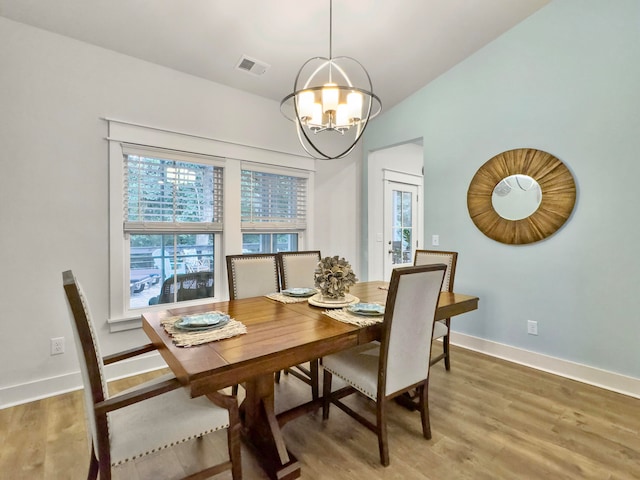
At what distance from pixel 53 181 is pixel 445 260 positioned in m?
3.12

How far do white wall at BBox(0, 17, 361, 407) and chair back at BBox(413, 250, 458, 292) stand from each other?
2568 millimetres

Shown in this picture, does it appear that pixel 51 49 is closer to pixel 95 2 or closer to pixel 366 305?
pixel 95 2

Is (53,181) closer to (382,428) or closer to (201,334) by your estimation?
(201,334)

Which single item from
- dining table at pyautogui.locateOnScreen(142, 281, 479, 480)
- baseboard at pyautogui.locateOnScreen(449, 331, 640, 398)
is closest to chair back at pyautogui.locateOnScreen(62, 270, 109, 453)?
dining table at pyautogui.locateOnScreen(142, 281, 479, 480)

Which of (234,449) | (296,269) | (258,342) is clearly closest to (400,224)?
(296,269)

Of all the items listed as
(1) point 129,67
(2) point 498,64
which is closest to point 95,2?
(1) point 129,67

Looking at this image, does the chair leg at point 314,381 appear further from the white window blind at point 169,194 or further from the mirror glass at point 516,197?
the mirror glass at point 516,197

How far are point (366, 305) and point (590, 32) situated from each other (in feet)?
9.30

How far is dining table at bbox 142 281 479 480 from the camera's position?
47.8 inches

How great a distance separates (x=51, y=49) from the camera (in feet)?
7.72

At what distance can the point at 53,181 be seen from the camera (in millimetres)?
2377

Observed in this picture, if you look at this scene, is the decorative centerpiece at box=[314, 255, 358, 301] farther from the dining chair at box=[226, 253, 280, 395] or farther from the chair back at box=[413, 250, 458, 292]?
the chair back at box=[413, 250, 458, 292]

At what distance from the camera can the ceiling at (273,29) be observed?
7.47 feet

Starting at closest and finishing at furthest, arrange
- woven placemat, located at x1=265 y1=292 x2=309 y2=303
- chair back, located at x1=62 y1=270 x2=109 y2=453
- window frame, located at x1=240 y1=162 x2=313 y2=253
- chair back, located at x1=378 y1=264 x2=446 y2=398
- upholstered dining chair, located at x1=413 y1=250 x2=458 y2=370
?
chair back, located at x1=62 y1=270 x2=109 y2=453 < chair back, located at x1=378 y1=264 x2=446 y2=398 < woven placemat, located at x1=265 y1=292 x2=309 y2=303 < upholstered dining chair, located at x1=413 y1=250 x2=458 y2=370 < window frame, located at x1=240 y1=162 x2=313 y2=253
